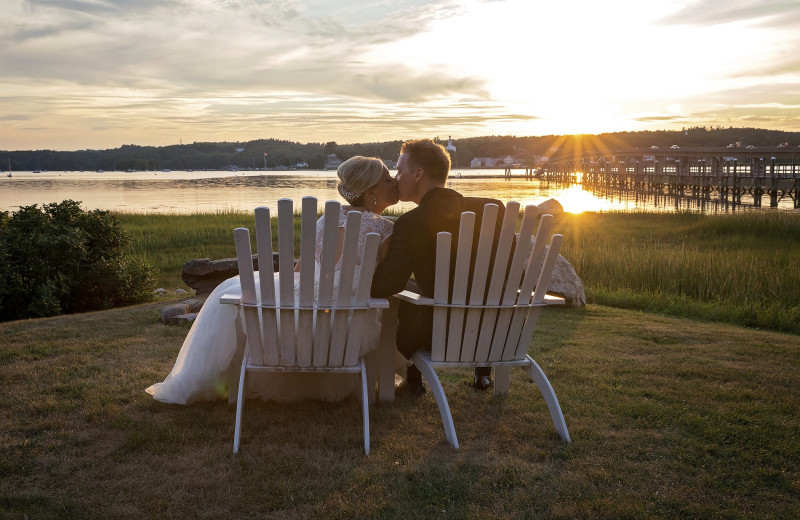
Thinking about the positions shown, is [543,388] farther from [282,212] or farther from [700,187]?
[700,187]

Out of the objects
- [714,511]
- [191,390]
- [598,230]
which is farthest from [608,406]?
[598,230]

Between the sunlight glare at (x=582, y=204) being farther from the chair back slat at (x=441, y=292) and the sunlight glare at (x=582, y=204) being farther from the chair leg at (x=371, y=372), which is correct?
the chair back slat at (x=441, y=292)

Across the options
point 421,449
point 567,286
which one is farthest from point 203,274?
point 421,449

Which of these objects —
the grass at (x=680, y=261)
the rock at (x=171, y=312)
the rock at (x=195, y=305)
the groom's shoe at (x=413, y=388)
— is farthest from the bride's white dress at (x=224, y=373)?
the grass at (x=680, y=261)

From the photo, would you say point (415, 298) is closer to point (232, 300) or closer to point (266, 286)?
point (266, 286)

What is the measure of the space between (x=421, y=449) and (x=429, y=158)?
1738mm

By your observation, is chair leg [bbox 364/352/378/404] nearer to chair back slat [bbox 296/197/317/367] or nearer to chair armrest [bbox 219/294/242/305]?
chair back slat [bbox 296/197/317/367]

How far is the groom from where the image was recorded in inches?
145

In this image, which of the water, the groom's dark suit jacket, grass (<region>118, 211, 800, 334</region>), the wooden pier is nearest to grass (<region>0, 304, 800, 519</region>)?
the groom's dark suit jacket

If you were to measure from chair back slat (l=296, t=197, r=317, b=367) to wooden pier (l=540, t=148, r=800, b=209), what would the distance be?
113ft

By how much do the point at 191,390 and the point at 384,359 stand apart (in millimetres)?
1266

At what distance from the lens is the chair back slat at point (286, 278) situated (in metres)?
3.17

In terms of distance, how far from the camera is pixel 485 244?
349cm

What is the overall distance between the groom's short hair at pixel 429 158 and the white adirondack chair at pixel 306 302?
2.68ft
